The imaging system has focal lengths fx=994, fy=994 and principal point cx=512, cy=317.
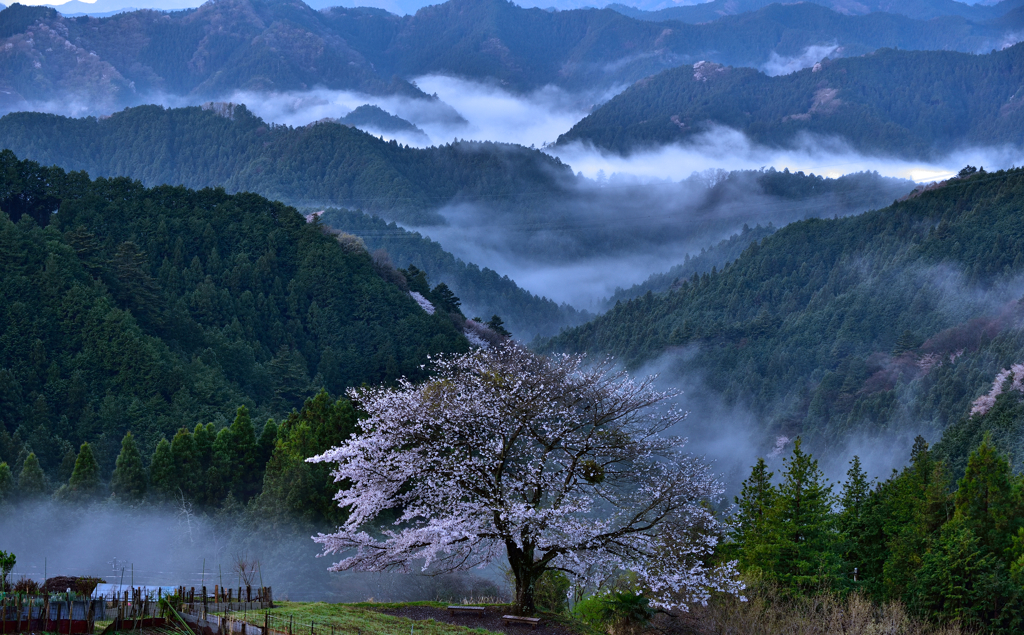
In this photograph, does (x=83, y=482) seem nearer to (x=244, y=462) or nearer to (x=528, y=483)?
(x=244, y=462)

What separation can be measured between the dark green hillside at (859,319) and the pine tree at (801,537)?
64864 mm

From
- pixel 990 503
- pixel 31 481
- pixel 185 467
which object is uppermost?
pixel 185 467

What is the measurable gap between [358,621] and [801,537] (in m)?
23.7

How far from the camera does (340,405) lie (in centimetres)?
4747

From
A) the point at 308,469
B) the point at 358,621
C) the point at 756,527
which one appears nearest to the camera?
the point at 358,621

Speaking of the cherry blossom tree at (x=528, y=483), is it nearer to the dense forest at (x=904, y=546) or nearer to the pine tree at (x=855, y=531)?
the dense forest at (x=904, y=546)

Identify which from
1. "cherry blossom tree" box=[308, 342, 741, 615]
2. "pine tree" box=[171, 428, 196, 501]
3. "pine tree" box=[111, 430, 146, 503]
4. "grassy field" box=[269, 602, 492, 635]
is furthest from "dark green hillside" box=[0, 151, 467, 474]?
"cherry blossom tree" box=[308, 342, 741, 615]

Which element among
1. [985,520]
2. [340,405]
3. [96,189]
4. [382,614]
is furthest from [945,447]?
[96,189]

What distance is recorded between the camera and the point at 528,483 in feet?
84.3

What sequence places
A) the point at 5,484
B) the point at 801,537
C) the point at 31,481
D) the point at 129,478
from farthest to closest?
1. the point at 129,478
2. the point at 31,481
3. the point at 5,484
4. the point at 801,537

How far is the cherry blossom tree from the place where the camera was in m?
25.1

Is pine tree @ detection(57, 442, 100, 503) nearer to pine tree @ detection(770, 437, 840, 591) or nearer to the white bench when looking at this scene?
the white bench

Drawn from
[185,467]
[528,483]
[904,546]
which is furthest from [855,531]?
[185,467]

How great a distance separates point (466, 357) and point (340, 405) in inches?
719
